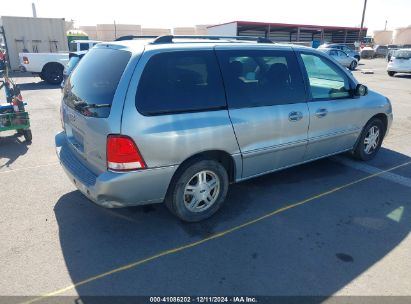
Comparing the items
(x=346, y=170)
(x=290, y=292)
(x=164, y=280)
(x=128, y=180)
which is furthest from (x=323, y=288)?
(x=346, y=170)

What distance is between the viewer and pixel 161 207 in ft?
12.9

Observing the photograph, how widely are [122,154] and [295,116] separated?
7.14ft

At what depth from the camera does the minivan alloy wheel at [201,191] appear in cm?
350

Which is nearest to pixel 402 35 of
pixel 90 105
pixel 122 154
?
pixel 90 105

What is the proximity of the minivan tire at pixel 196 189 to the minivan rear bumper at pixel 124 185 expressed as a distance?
0.15m

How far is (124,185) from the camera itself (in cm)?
299

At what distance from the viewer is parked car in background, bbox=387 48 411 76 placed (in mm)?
19156

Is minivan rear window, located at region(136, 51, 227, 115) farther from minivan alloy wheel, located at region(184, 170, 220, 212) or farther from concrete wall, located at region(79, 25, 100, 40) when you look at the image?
concrete wall, located at region(79, 25, 100, 40)

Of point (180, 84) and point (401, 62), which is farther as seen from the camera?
point (401, 62)

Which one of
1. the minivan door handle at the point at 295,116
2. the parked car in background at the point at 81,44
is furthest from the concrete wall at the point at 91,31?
the minivan door handle at the point at 295,116

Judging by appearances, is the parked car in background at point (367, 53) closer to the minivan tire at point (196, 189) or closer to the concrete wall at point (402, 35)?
the minivan tire at point (196, 189)

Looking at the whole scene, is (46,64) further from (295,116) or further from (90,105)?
(295,116)

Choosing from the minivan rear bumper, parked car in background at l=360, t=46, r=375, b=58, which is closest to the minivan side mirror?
the minivan rear bumper

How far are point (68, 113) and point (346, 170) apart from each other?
4020 millimetres
